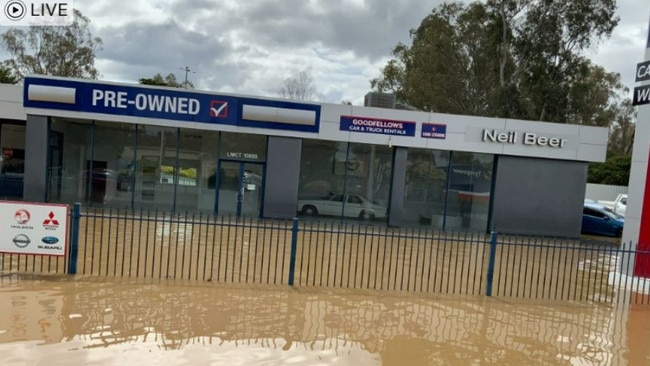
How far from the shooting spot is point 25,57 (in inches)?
1519

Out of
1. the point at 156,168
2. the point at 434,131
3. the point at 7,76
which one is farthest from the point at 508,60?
the point at 7,76

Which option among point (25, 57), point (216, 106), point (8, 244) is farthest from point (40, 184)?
point (25, 57)

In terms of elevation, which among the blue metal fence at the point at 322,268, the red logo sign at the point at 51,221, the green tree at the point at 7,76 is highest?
the green tree at the point at 7,76

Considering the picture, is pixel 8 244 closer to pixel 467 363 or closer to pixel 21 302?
pixel 21 302

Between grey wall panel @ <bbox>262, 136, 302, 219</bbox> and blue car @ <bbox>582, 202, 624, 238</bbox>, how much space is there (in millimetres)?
13560

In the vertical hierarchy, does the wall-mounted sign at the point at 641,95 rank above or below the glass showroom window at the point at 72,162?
above

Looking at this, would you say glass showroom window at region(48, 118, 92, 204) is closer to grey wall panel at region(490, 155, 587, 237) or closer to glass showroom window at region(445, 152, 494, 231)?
glass showroom window at region(445, 152, 494, 231)

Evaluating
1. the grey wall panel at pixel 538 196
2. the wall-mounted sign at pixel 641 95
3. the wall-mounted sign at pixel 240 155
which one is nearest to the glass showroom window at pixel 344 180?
the wall-mounted sign at pixel 240 155

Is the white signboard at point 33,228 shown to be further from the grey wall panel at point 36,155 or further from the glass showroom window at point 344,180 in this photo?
the glass showroom window at point 344,180

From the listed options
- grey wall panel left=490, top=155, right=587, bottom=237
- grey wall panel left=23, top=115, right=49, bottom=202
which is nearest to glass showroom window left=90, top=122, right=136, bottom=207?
grey wall panel left=23, top=115, right=49, bottom=202

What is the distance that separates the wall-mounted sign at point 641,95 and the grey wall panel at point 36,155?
18.1m

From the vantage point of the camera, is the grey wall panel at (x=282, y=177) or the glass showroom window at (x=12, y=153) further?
the glass showroom window at (x=12, y=153)

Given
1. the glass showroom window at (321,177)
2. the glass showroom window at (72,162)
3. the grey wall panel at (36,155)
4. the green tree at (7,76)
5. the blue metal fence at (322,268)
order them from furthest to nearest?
the green tree at (7,76) → the glass showroom window at (321,177) → the glass showroom window at (72,162) → the grey wall panel at (36,155) → the blue metal fence at (322,268)

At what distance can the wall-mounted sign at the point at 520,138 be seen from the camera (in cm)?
1891
